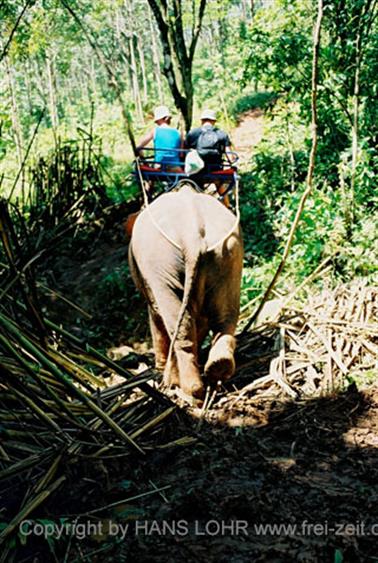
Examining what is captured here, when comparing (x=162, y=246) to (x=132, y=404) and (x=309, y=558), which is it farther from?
(x=309, y=558)

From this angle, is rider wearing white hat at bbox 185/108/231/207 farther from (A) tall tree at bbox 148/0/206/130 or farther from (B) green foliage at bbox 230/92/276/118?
(B) green foliage at bbox 230/92/276/118

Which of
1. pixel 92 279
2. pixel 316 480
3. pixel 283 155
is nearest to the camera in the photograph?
pixel 316 480

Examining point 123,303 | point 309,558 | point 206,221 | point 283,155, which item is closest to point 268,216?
point 283,155

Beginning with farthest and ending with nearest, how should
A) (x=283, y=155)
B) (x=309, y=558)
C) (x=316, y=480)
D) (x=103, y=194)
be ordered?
(x=103, y=194), (x=283, y=155), (x=316, y=480), (x=309, y=558)

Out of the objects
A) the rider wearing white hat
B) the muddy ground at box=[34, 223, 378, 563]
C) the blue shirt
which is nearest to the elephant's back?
the muddy ground at box=[34, 223, 378, 563]

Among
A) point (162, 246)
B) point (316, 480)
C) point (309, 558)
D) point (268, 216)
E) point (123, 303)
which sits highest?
point (162, 246)

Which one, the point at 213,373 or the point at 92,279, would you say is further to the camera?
the point at 92,279

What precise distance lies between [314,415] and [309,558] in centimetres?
149

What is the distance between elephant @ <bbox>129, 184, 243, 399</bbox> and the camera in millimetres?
4086

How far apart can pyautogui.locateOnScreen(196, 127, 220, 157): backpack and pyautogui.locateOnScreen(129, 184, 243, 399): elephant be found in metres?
1.54

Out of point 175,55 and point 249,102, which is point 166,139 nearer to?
point 175,55

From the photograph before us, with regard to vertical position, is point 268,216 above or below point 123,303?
above

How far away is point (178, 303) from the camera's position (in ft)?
13.7

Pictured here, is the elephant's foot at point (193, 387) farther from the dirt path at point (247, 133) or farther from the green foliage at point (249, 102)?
the green foliage at point (249, 102)
